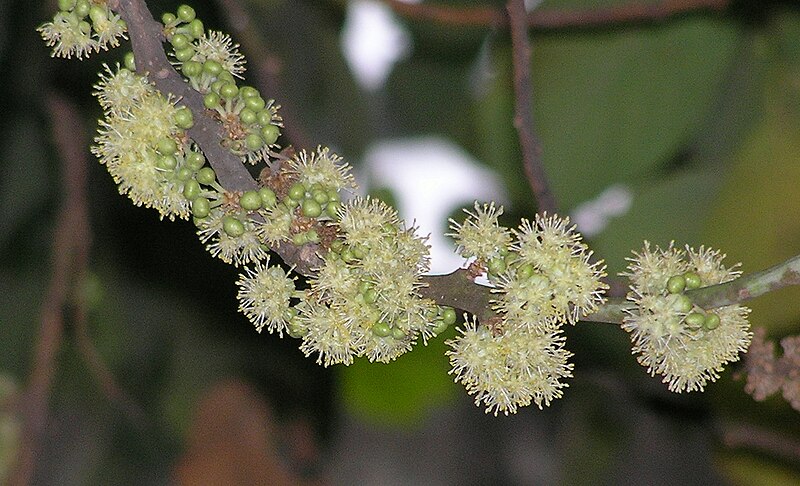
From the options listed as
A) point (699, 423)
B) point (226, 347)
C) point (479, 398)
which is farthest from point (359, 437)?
point (479, 398)

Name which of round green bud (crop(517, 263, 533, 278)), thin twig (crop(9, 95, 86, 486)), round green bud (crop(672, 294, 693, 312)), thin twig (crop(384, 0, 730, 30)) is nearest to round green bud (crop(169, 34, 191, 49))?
round green bud (crop(517, 263, 533, 278))

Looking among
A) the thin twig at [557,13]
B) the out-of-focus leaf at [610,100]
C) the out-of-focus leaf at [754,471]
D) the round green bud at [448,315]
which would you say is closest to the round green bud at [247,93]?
the round green bud at [448,315]

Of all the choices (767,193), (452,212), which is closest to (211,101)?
(767,193)

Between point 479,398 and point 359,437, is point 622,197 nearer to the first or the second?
point 359,437

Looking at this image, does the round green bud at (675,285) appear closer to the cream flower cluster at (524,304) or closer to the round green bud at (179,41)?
the cream flower cluster at (524,304)

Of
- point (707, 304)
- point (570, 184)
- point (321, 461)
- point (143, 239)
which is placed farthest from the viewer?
point (321, 461)

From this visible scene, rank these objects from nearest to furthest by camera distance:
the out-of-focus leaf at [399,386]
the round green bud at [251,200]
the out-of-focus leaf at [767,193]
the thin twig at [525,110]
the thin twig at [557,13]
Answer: the round green bud at [251,200]
the thin twig at [525,110]
the thin twig at [557,13]
the out-of-focus leaf at [767,193]
the out-of-focus leaf at [399,386]
